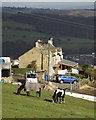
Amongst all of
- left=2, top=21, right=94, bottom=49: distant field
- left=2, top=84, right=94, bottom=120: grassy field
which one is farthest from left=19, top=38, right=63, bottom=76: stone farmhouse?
left=2, top=21, right=94, bottom=49: distant field

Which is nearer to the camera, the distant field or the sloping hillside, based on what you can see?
the sloping hillside

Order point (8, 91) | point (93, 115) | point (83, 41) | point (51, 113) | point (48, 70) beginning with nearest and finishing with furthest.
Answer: point (51, 113), point (93, 115), point (8, 91), point (48, 70), point (83, 41)

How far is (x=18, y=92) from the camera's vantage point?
70.3ft

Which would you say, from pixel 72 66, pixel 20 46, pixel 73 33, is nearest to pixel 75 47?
pixel 20 46

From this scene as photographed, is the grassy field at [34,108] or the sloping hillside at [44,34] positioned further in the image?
the sloping hillside at [44,34]

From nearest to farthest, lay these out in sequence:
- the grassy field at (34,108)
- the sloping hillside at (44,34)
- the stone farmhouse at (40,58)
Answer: the grassy field at (34,108) < the stone farmhouse at (40,58) < the sloping hillside at (44,34)

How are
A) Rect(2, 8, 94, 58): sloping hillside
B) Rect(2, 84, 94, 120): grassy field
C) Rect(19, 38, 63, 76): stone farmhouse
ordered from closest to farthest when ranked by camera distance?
Rect(2, 84, 94, 120): grassy field → Rect(19, 38, 63, 76): stone farmhouse → Rect(2, 8, 94, 58): sloping hillside

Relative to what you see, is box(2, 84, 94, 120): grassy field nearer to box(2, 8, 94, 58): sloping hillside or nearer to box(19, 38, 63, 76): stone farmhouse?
box(19, 38, 63, 76): stone farmhouse

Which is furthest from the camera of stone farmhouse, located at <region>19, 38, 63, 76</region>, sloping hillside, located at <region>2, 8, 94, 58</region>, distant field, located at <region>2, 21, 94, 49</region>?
distant field, located at <region>2, 21, 94, 49</region>

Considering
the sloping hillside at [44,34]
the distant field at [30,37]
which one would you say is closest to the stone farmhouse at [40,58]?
the sloping hillside at [44,34]

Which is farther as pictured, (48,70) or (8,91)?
(48,70)

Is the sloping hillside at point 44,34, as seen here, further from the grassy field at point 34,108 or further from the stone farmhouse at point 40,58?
the grassy field at point 34,108

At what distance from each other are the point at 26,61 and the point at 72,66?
6.31m

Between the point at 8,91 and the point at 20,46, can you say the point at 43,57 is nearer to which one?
the point at 8,91
